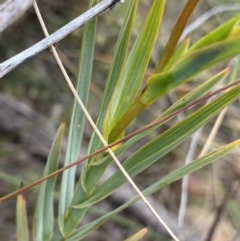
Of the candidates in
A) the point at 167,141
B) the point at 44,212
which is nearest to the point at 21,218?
the point at 44,212

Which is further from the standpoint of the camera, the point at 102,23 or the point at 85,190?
the point at 102,23

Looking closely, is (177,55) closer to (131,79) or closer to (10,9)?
(131,79)

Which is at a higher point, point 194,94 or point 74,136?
point 74,136

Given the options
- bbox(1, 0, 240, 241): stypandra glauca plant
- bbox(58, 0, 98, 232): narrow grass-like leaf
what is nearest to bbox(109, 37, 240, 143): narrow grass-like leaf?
bbox(1, 0, 240, 241): stypandra glauca plant

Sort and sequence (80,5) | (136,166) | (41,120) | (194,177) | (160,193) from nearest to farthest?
(136,166), (41,120), (80,5), (160,193), (194,177)

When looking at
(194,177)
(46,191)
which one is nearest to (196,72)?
(46,191)

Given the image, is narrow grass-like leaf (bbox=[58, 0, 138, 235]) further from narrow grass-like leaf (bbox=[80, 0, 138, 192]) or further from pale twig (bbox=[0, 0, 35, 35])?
pale twig (bbox=[0, 0, 35, 35])

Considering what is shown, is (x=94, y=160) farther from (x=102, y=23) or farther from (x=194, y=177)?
(x=194, y=177)

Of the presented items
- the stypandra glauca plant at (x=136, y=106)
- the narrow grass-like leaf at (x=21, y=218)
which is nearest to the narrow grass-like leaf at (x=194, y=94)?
the stypandra glauca plant at (x=136, y=106)
